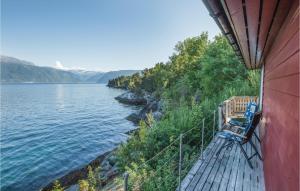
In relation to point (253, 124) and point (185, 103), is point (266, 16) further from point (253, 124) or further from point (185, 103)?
point (185, 103)

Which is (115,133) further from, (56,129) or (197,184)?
(197,184)

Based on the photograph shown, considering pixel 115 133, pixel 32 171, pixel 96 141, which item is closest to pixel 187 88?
pixel 115 133

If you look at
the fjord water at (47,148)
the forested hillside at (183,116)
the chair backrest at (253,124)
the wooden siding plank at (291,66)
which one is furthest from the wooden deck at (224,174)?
the fjord water at (47,148)

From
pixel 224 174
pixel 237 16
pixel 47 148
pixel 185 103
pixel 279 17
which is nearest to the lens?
pixel 237 16

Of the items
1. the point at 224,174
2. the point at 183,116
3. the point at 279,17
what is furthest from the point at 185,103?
the point at 279,17

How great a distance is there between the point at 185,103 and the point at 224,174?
26.8 ft

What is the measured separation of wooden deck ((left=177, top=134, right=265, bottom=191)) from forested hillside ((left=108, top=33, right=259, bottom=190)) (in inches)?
18.7

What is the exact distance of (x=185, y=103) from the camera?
12.5 meters

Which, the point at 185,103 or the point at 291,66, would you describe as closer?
the point at 291,66

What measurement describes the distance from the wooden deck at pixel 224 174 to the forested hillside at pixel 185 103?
47 centimetres

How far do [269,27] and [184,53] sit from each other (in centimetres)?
3030

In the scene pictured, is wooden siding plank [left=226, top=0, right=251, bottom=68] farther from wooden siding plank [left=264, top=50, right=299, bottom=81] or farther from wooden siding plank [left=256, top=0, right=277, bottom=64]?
wooden siding plank [left=264, top=50, right=299, bottom=81]

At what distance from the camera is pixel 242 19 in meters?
2.29

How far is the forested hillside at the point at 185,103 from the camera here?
5312 millimetres
